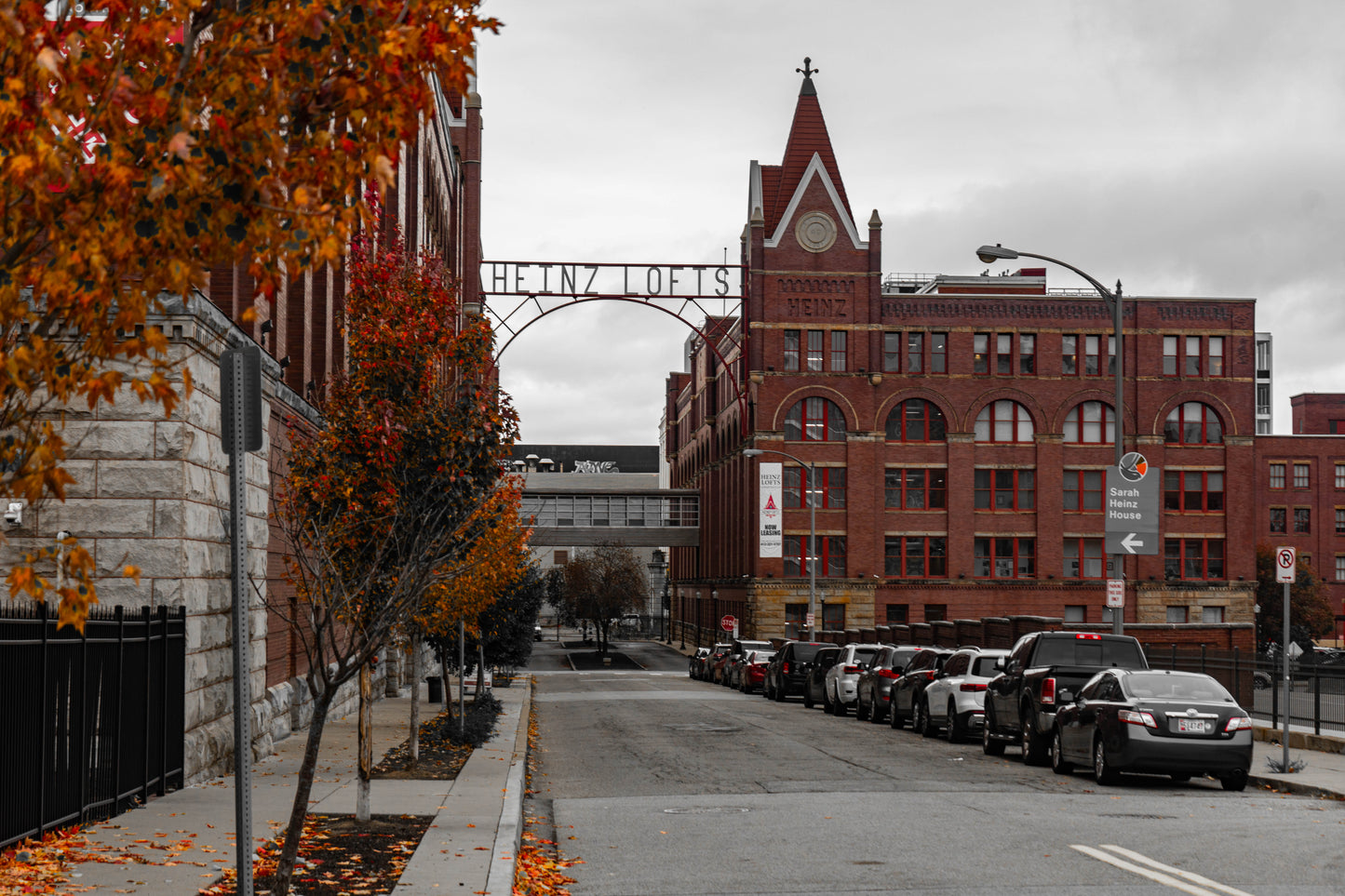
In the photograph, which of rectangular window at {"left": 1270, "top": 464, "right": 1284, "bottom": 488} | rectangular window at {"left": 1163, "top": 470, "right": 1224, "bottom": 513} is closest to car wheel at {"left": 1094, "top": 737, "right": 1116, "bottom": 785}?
rectangular window at {"left": 1163, "top": 470, "right": 1224, "bottom": 513}

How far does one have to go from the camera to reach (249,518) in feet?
62.2

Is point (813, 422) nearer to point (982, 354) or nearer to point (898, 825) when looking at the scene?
point (982, 354)

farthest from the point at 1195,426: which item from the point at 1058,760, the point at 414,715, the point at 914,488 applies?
the point at 414,715

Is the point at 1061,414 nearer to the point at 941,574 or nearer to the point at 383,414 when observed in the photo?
the point at 941,574

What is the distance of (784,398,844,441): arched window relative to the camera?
71.1 m

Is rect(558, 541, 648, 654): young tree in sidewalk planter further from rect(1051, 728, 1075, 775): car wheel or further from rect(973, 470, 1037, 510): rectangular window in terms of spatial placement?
rect(1051, 728, 1075, 775): car wheel

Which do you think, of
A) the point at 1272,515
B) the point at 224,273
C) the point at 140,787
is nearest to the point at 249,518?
the point at 224,273

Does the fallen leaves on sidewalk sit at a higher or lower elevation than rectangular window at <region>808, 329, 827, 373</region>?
lower

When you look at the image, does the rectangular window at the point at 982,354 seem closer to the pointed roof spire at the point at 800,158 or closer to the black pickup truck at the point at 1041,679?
the pointed roof spire at the point at 800,158

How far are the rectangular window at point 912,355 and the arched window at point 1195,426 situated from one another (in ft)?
41.6

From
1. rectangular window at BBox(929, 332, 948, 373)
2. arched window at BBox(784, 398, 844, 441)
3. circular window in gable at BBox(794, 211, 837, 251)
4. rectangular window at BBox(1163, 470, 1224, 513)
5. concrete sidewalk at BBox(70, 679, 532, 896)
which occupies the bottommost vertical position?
concrete sidewalk at BBox(70, 679, 532, 896)

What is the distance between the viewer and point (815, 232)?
72.2m

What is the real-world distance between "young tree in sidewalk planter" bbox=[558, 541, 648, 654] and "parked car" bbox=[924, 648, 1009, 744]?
66772 millimetres

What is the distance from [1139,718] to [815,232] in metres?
56.5
